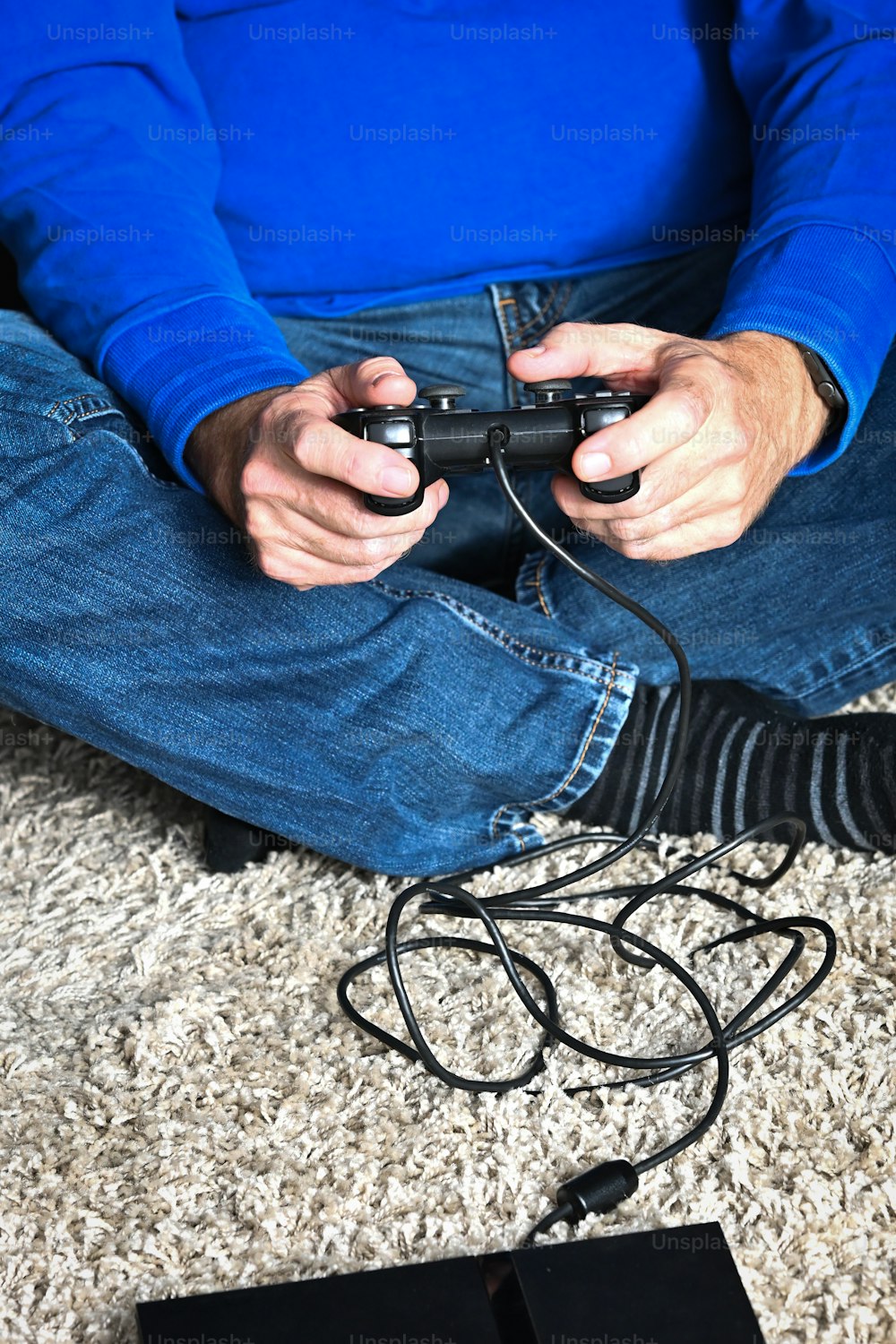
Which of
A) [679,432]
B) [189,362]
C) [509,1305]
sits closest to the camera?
[509,1305]

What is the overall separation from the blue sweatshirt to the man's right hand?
136 millimetres

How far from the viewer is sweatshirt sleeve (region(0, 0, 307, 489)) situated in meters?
0.90

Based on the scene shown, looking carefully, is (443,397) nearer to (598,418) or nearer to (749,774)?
(598,418)

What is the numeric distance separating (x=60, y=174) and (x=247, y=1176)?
30.2 inches

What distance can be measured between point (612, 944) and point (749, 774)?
215 millimetres

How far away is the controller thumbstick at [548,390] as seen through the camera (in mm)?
680

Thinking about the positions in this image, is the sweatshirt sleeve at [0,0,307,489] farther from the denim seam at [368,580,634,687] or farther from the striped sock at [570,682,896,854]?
the striped sock at [570,682,896,854]

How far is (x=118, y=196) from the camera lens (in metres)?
0.93

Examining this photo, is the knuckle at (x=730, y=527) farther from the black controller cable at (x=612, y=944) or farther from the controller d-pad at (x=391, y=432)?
the controller d-pad at (x=391, y=432)

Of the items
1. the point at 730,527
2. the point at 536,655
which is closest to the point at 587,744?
the point at 536,655

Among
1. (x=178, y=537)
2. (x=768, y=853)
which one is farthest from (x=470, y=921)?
(x=178, y=537)

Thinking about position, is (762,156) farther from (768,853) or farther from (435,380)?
(768,853)

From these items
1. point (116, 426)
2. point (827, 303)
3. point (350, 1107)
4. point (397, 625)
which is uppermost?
point (827, 303)

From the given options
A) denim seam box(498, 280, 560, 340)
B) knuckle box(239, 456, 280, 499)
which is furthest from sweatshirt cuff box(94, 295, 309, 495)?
denim seam box(498, 280, 560, 340)
